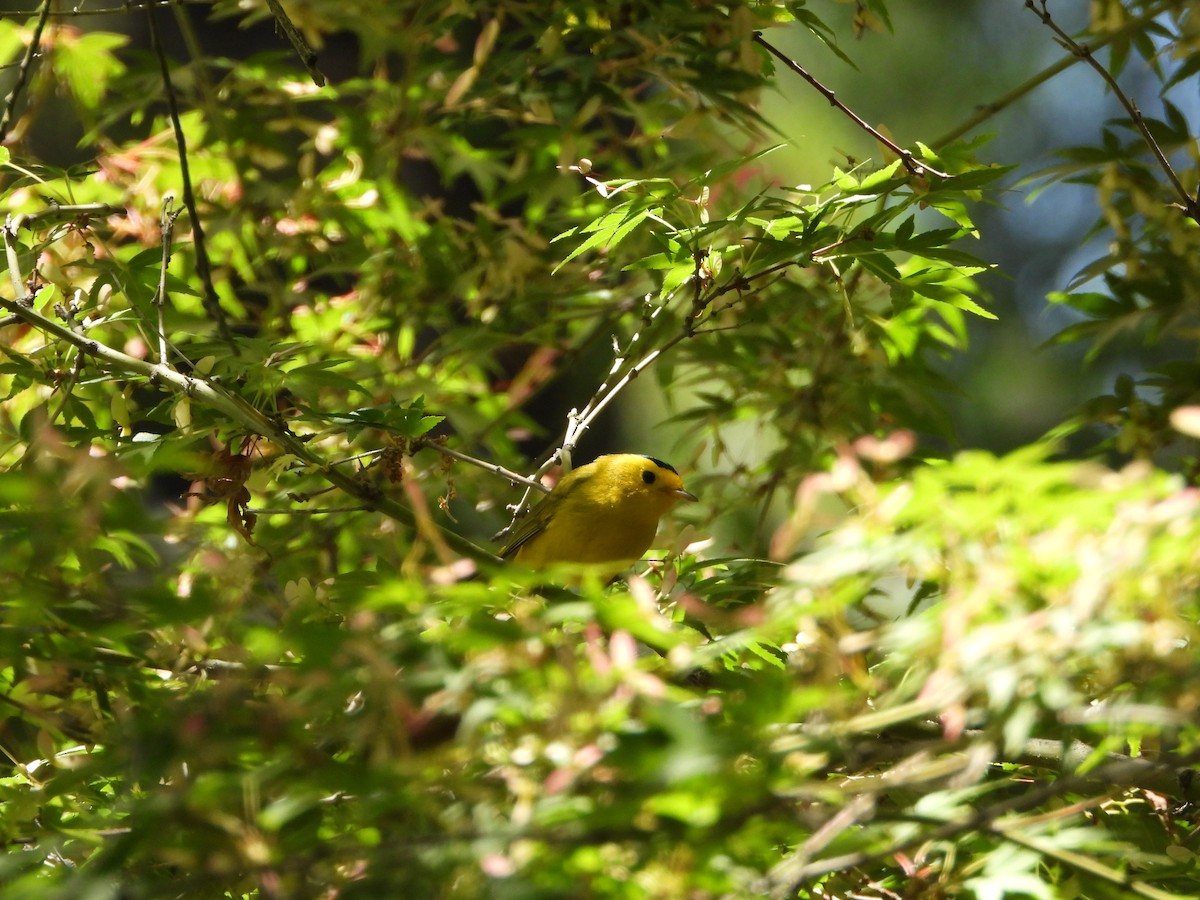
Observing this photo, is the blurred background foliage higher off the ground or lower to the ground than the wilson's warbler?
higher

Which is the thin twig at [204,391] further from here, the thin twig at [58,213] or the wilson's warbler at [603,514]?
the wilson's warbler at [603,514]

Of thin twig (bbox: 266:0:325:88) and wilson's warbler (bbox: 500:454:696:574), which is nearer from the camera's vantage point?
thin twig (bbox: 266:0:325:88)

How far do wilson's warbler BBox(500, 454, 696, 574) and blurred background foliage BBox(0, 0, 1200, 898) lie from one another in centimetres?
35

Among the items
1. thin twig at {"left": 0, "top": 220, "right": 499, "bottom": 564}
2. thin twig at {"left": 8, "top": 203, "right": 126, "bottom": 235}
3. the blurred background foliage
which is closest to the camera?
the blurred background foliage

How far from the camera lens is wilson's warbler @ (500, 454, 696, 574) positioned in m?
3.92

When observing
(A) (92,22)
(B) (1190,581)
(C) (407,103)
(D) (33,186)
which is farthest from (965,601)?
(A) (92,22)

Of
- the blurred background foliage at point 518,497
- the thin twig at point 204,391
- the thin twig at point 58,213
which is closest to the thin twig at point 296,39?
the blurred background foliage at point 518,497

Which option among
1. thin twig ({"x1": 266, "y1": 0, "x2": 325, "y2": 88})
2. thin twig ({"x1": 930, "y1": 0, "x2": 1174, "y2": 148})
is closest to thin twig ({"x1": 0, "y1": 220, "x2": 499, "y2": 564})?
thin twig ({"x1": 266, "y1": 0, "x2": 325, "y2": 88})

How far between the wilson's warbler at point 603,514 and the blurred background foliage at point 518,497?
13.9 inches

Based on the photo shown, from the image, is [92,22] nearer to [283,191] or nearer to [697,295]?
[283,191]

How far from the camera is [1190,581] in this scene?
111 centimetres

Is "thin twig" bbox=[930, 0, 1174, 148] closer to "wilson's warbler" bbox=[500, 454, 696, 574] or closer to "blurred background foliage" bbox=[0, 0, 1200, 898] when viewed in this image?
"blurred background foliage" bbox=[0, 0, 1200, 898]

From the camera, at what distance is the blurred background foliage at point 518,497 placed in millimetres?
1123

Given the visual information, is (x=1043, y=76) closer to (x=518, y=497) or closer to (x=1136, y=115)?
(x=1136, y=115)
